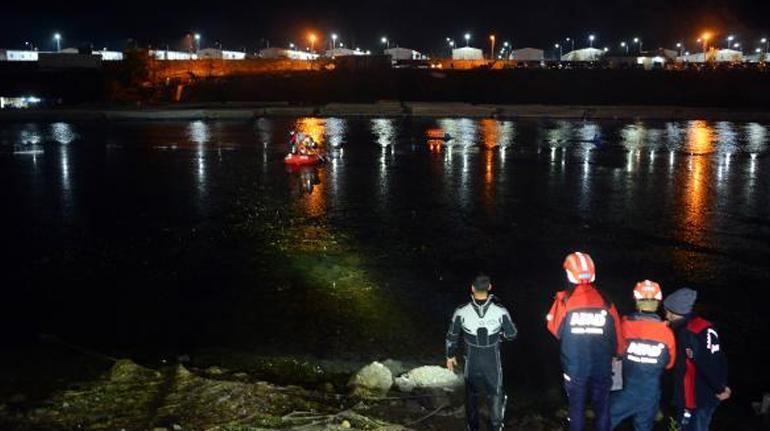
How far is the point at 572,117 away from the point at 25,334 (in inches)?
1714

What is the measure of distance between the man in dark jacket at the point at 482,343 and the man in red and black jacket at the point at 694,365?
4.23ft

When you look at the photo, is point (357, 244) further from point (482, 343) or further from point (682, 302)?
point (682, 302)

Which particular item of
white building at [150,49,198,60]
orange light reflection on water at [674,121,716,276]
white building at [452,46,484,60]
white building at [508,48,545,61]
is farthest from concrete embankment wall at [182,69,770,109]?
orange light reflection on water at [674,121,716,276]

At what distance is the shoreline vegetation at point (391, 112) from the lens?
152 feet

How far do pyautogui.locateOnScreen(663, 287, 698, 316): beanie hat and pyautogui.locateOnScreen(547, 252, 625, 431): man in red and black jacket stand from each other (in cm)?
42

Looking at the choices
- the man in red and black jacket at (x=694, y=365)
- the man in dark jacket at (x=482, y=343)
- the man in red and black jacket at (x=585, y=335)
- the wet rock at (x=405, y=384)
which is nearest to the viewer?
the man in red and black jacket at (x=694, y=365)

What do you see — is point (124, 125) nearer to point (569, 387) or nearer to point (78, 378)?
point (78, 378)

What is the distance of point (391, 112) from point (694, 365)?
150 ft

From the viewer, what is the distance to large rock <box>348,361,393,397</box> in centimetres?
687

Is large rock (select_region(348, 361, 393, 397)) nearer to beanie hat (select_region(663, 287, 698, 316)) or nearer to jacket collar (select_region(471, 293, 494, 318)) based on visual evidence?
jacket collar (select_region(471, 293, 494, 318))

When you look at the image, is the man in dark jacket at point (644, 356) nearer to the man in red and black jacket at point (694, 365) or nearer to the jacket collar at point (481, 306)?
the man in red and black jacket at point (694, 365)

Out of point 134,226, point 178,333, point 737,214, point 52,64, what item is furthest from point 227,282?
point 52,64

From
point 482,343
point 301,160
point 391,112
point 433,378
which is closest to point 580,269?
point 482,343

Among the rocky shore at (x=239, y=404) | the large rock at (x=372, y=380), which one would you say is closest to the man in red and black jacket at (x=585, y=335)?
the rocky shore at (x=239, y=404)
